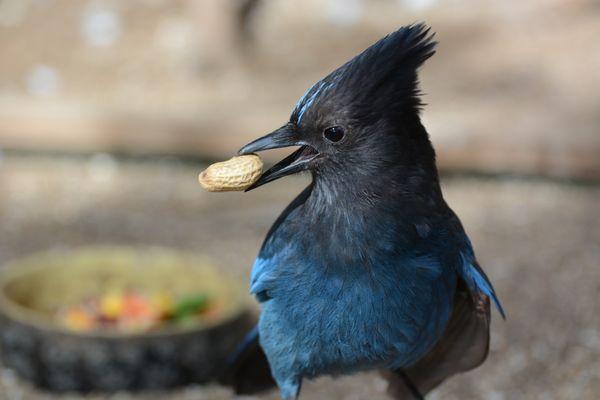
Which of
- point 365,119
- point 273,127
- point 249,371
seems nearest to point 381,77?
point 365,119

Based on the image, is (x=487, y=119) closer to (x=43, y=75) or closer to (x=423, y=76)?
(x=423, y=76)

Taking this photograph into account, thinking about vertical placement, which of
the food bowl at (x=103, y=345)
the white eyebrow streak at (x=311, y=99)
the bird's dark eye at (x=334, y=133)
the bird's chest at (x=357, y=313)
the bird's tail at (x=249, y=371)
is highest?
the white eyebrow streak at (x=311, y=99)

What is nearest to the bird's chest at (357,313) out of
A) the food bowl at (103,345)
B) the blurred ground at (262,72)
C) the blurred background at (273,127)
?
the food bowl at (103,345)

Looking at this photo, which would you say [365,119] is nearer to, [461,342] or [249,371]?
[461,342]

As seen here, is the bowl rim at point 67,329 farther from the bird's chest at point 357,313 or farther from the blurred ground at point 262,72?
the blurred ground at point 262,72

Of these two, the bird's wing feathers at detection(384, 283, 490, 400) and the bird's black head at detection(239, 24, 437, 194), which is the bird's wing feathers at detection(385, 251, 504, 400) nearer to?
the bird's wing feathers at detection(384, 283, 490, 400)

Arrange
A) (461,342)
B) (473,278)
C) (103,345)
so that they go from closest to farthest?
(473,278) < (461,342) < (103,345)
